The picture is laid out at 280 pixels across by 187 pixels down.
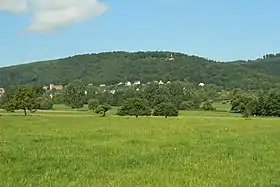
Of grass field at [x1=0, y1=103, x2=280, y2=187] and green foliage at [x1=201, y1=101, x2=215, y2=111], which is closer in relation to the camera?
grass field at [x1=0, y1=103, x2=280, y2=187]

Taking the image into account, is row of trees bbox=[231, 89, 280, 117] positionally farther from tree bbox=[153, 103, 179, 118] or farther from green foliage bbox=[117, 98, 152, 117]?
green foliage bbox=[117, 98, 152, 117]

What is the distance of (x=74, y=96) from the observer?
141 meters

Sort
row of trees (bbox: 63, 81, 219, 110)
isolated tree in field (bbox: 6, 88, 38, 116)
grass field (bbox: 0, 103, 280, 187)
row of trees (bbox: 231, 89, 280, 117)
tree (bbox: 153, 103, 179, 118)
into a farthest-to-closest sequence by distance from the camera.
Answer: row of trees (bbox: 63, 81, 219, 110) → row of trees (bbox: 231, 89, 280, 117) → tree (bbox: 153, 103, 179, 118) → isolated tree in field (bbox: 6, 88, 38, 116) → grass field (bbox: 0, 103, 280, 187)

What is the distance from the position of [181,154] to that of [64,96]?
126m

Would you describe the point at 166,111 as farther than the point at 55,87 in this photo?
No

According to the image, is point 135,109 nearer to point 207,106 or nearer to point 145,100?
point 145,100

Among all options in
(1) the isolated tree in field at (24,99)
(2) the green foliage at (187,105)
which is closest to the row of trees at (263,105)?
(2) the green foliage at (187,105)

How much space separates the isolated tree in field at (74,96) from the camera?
13695 centimetres

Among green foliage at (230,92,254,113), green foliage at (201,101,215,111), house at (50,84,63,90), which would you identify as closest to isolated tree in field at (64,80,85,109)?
green foliage at (201,101,215,111)

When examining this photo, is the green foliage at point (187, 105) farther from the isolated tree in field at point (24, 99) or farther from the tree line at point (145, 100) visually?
the isolated tree in field at point (24, 99)

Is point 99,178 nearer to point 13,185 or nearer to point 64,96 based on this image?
point 13,185

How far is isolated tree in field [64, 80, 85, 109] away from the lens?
449 ft

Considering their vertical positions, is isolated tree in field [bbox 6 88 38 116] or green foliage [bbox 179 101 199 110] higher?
isolated tree in field [bbox 6 88 38 116]

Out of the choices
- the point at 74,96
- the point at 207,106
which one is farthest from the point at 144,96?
the point at 207,106
